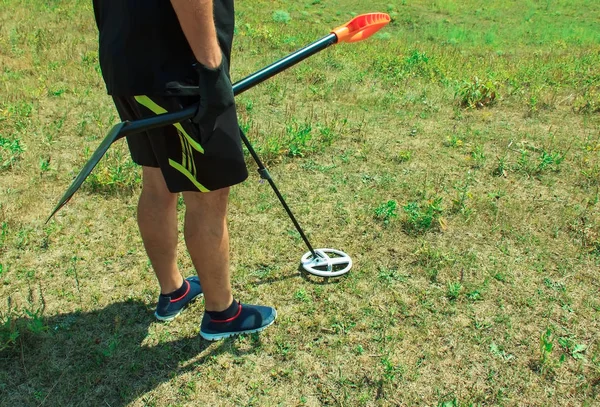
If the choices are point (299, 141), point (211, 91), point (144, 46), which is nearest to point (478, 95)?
point (299, 141)

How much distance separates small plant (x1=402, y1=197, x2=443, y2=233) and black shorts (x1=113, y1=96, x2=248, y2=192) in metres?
1.86

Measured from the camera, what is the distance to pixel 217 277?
8.53 ft

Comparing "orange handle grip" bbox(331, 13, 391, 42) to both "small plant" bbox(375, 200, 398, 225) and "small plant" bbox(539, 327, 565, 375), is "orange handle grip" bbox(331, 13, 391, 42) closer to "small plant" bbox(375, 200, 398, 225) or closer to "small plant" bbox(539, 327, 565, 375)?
"small plant" bbox(375, 200, 398, 225)

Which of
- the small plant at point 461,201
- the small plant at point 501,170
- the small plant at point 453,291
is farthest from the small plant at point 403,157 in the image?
the small plant at point 453,291

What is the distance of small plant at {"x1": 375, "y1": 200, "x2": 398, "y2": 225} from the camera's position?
389 centimetres

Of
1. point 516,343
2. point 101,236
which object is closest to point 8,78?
point 101,236

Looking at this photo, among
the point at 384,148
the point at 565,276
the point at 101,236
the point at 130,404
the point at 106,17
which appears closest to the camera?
the point at 106,17

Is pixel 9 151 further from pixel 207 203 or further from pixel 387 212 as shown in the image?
pixel 387 212

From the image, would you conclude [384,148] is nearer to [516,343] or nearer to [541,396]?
[516,343]

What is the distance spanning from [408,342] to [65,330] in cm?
191

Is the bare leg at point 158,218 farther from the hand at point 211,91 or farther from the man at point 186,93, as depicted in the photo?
the hand at point 211,91

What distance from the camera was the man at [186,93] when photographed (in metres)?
2.00

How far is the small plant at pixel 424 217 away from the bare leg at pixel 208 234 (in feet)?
5.55

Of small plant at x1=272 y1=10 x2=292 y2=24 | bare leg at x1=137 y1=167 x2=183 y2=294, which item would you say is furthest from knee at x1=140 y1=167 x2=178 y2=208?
small plant at x1=272 y1=10 x2=292 y2=24
